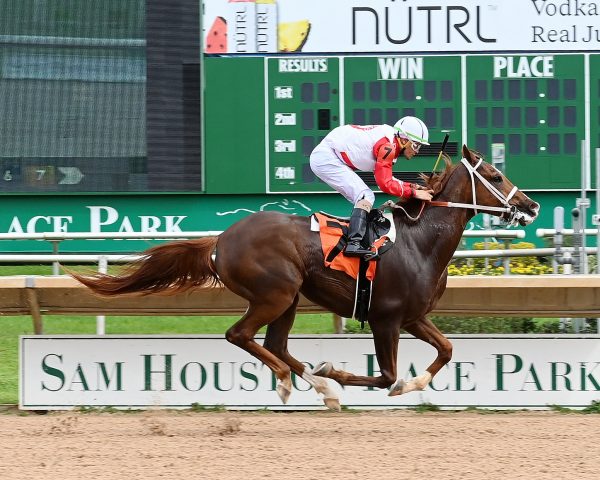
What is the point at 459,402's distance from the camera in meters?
6.34

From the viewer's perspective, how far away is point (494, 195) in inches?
229

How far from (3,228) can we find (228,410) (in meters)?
5.61

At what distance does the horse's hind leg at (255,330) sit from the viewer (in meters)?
5.57

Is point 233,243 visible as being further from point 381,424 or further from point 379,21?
point 379,21

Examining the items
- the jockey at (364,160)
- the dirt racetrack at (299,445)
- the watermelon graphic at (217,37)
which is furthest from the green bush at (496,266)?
the watermelon graphic at (217,37)

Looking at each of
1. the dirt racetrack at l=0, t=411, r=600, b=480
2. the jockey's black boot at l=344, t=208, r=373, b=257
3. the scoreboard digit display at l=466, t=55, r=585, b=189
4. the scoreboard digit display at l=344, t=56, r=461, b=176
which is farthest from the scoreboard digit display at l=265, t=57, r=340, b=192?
the jockey's black boot at l=344, t=208, r=373, b=257

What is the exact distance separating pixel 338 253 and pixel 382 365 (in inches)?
23.7

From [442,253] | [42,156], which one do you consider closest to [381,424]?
[442,253]

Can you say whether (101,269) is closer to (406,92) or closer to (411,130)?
(411,130)

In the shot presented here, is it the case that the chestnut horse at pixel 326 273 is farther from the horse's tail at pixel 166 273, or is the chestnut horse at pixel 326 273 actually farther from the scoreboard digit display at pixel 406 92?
the scoreboard digit display at pixel 406 92

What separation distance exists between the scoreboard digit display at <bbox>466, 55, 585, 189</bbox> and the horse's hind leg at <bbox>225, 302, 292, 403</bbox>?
19.1ft

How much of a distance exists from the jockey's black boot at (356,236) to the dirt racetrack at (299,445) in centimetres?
90

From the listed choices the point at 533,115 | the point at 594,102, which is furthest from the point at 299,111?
the point at 594,102

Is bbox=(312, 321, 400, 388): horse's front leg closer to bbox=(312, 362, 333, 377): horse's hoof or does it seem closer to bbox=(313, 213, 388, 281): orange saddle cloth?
bbox=(312, 362, 333, 377): horse's hoof
